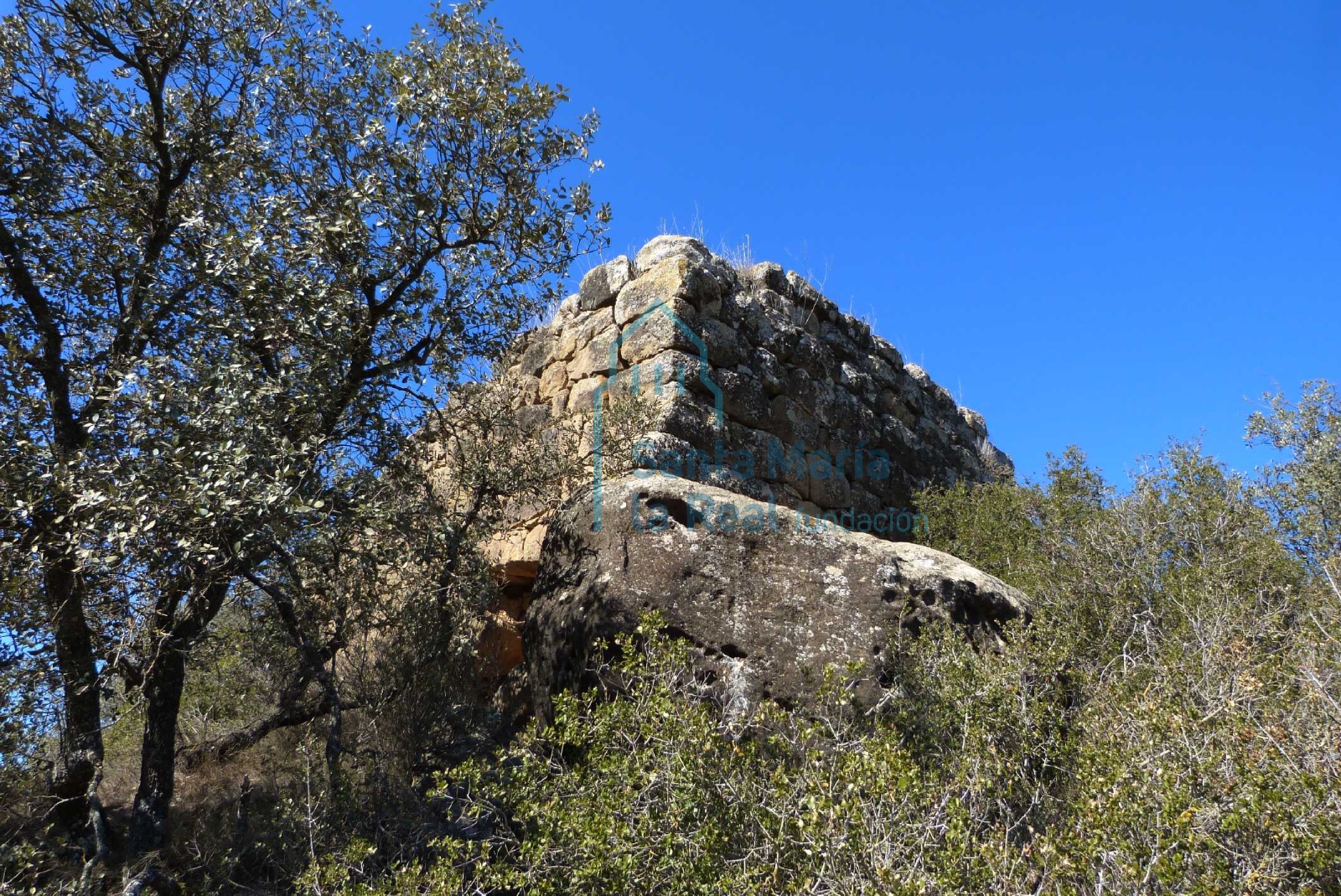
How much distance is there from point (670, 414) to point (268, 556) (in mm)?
4014

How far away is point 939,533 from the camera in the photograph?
9.63 meters

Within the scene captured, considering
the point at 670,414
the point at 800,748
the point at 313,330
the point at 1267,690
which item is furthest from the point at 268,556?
the point at 1267,690

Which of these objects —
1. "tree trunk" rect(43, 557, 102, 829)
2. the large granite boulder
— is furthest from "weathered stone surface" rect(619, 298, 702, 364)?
"tree trunk" rect(43, 557, 102, 829)

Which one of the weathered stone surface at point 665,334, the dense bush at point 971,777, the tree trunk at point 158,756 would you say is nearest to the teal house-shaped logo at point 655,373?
the weathered stone surface at point 665,334

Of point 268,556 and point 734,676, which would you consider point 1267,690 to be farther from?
point 268,556

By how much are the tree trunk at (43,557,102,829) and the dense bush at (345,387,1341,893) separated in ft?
6.11

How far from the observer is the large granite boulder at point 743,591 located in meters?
5.30

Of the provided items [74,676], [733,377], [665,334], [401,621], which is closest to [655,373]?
[665,334]

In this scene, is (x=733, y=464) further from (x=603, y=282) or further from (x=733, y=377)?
(x=603, y=282)

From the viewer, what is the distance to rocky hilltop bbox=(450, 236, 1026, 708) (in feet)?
18.2

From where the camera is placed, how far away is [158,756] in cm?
535

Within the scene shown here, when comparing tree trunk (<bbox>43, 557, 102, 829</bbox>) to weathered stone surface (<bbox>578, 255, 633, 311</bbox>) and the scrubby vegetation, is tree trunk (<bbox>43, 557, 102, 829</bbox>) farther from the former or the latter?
weathered stone surface (<bbox>578, 255, 633, 311</bbox>)

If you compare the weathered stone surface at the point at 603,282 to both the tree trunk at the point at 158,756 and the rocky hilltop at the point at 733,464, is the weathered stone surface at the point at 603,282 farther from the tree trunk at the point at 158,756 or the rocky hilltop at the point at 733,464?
the tree trunk at the point at 158,756

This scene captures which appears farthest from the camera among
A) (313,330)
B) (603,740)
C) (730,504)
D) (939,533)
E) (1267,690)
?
(939,533)
